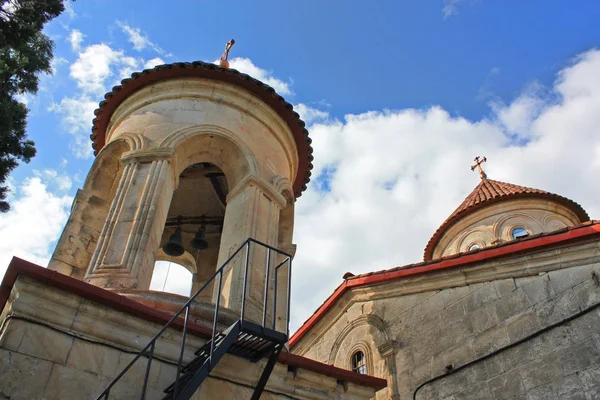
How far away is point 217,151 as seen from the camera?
7648 millimetres

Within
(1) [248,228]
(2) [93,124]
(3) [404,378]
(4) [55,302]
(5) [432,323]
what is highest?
(2) [93,124]

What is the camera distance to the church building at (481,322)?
600 cm

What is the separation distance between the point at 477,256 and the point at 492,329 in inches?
42.2

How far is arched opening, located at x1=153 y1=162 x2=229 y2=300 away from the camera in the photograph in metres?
8.53

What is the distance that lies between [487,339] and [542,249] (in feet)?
4.57

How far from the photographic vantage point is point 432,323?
25.1ft

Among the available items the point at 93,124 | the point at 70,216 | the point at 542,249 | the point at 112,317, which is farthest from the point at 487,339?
the point at 93,124

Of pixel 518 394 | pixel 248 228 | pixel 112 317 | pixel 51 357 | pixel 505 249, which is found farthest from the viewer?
pixel 505 249

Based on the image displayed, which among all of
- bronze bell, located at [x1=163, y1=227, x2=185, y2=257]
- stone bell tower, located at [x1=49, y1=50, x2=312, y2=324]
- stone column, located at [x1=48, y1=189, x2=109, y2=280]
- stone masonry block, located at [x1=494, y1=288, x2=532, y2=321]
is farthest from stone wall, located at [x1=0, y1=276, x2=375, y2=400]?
stone masonry block, located at [x1=494, y1=288, x2=532, y2=321]

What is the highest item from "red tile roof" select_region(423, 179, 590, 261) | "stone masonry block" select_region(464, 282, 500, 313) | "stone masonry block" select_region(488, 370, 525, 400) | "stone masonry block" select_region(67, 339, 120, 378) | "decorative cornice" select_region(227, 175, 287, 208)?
"red tile roof" select_region(423, 179, 590, 261)

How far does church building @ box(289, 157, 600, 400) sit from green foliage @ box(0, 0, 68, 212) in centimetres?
560

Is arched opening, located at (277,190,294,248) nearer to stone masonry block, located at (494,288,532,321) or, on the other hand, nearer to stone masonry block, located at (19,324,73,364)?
stone masonry block, located at (494,288,532,321)

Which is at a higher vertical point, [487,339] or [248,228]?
[248,228]

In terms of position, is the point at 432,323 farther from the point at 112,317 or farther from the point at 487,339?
the point at 112,317
